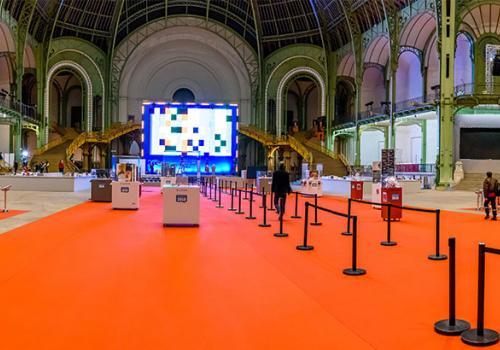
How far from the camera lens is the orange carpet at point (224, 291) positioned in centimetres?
479

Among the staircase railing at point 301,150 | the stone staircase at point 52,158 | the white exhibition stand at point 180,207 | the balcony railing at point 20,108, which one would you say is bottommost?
the white exhibition stand at point 180,207

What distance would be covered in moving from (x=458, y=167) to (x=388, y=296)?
32.0 metres

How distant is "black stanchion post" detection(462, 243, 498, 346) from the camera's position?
15.2ft

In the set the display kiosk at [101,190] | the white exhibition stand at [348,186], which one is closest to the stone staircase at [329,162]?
the white exhibition stand at [348,186]

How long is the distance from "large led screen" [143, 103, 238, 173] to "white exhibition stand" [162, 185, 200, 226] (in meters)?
22.4

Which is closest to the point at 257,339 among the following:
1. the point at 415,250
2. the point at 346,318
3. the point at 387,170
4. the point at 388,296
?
the point at 346,318

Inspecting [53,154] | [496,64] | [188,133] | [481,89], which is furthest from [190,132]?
[496,64]

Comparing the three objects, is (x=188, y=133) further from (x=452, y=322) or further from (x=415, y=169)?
(x=452, y=322)

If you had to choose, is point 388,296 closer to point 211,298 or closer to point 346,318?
point 346,318

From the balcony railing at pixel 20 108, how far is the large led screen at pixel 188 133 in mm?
13001

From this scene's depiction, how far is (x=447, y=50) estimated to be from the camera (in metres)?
34.2

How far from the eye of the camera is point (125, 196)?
18.6m

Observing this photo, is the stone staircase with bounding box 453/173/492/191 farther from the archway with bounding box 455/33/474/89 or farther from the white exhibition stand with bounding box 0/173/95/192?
the white exhibition stand with bounding box 0/173/95/192

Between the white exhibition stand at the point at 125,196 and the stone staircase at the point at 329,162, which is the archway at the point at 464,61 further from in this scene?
the white exhibition stand at the point at 125,196
